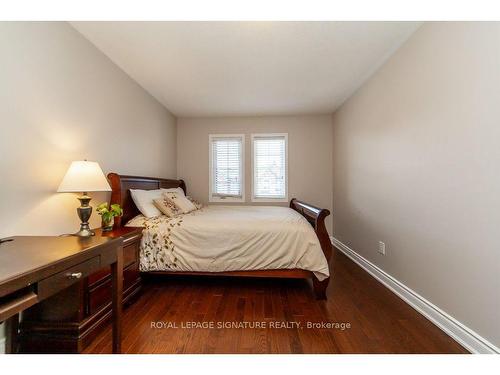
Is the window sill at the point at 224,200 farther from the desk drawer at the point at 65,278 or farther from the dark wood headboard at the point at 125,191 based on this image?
the desk drawer at the point at 65,278

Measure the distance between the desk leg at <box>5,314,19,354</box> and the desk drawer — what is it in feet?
2.72

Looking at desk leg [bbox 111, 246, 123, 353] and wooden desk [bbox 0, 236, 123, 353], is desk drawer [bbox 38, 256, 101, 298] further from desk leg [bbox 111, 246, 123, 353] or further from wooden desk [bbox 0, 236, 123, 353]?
desk leg [bbox 111, 246, 123, 353]

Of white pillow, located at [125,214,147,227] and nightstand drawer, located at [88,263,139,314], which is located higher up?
white pillow, located at [125,214,147,227]

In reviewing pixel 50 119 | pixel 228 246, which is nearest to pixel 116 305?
pixel 228 246

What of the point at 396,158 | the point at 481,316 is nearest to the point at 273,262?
the point at 481,316

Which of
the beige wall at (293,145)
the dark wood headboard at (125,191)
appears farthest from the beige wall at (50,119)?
the beige wall at (293,145)

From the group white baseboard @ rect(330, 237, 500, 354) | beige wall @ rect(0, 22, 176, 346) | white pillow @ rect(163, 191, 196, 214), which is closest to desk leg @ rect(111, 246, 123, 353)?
beige wall @ rect(0, 22, 176, 346)

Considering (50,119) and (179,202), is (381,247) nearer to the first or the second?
(179,202)

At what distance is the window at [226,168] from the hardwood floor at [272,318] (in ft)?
6.51

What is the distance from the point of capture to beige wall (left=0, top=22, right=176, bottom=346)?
54.9 inches

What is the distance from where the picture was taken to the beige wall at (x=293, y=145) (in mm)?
4105

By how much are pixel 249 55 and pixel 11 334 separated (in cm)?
281

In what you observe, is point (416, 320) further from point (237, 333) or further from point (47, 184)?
point (47, 184)
